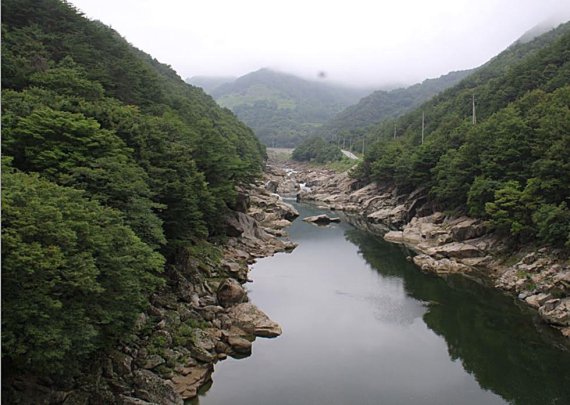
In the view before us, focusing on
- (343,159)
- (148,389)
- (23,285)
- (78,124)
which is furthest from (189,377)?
Answer: (343,159)

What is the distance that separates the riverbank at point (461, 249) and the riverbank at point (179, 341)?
626 inches

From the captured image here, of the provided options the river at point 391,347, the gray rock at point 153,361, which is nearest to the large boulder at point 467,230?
the river at point 391,347

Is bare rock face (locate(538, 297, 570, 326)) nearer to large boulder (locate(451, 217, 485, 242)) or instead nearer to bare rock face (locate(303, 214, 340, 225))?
large boulder (locate(451, 217, 485, 242))

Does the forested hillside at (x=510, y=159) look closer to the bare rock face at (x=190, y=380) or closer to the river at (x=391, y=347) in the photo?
the river at (x=391, y=347)

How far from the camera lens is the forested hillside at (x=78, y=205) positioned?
11.6 metres

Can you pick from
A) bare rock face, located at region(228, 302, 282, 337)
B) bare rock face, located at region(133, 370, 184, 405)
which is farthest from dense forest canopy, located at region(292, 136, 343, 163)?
bare rock face, located at region(133, 370, 184, 405)

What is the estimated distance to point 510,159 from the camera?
3994cm

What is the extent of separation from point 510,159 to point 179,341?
32.0 meters

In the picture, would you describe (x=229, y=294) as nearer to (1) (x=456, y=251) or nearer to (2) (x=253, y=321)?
(2) (x=253, y=321)

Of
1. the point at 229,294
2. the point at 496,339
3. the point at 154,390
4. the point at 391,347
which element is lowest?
the point at 496,339

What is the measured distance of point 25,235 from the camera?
11.8 meters

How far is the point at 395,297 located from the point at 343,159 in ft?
261

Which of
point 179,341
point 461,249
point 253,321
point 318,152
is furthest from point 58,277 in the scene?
point 318,152

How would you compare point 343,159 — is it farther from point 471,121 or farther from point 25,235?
point 25,235
